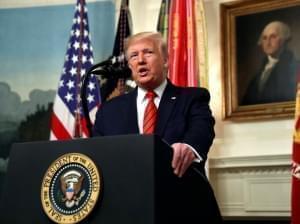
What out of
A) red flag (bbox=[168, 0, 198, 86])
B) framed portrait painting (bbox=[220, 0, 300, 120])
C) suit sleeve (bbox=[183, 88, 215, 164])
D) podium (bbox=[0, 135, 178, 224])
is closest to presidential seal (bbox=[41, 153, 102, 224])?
podium (bbox=[0, 135, 178, 224])

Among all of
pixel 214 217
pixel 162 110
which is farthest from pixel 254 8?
pixel 214 217

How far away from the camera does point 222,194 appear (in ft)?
13.8

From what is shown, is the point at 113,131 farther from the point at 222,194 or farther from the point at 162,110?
the point at 222,194

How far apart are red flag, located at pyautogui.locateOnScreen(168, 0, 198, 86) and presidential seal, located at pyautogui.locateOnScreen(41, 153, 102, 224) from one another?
256 cm

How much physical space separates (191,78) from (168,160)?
260 centimetres

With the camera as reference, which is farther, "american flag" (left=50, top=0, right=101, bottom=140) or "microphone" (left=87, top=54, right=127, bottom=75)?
"american flag" (left=50, top=0, right=101, bottom=140)

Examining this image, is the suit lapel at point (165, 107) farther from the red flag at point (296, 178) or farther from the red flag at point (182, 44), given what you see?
the red flag at point (182, 44)

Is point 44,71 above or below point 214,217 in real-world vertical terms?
above

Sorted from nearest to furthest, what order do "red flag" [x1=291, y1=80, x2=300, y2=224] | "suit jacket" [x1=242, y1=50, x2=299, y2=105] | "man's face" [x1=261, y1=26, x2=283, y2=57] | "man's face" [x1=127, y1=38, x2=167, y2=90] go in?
"man's face" [x1=127, y1=38, x2=167, y2=90] < "red flag" [x1=291, y1=80, x2=300, y2=224] < "suit jacket" [x1=242, y1=50, x2=299, y2=105] < "man's face" [x1=261, y1=26, x2=283, y2=57]

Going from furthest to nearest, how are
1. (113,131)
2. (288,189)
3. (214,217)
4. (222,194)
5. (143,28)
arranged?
(143,28) → (222,194) → (288,189) → (113,131) → (214,217)

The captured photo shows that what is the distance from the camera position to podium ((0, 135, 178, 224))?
1353 millimetres

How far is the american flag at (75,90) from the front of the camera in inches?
168

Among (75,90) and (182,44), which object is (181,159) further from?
(75,90)

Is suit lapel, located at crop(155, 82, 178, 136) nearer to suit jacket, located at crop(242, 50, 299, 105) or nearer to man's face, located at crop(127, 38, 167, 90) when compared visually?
man's face, located at crop(127, 38, 167, 90)
